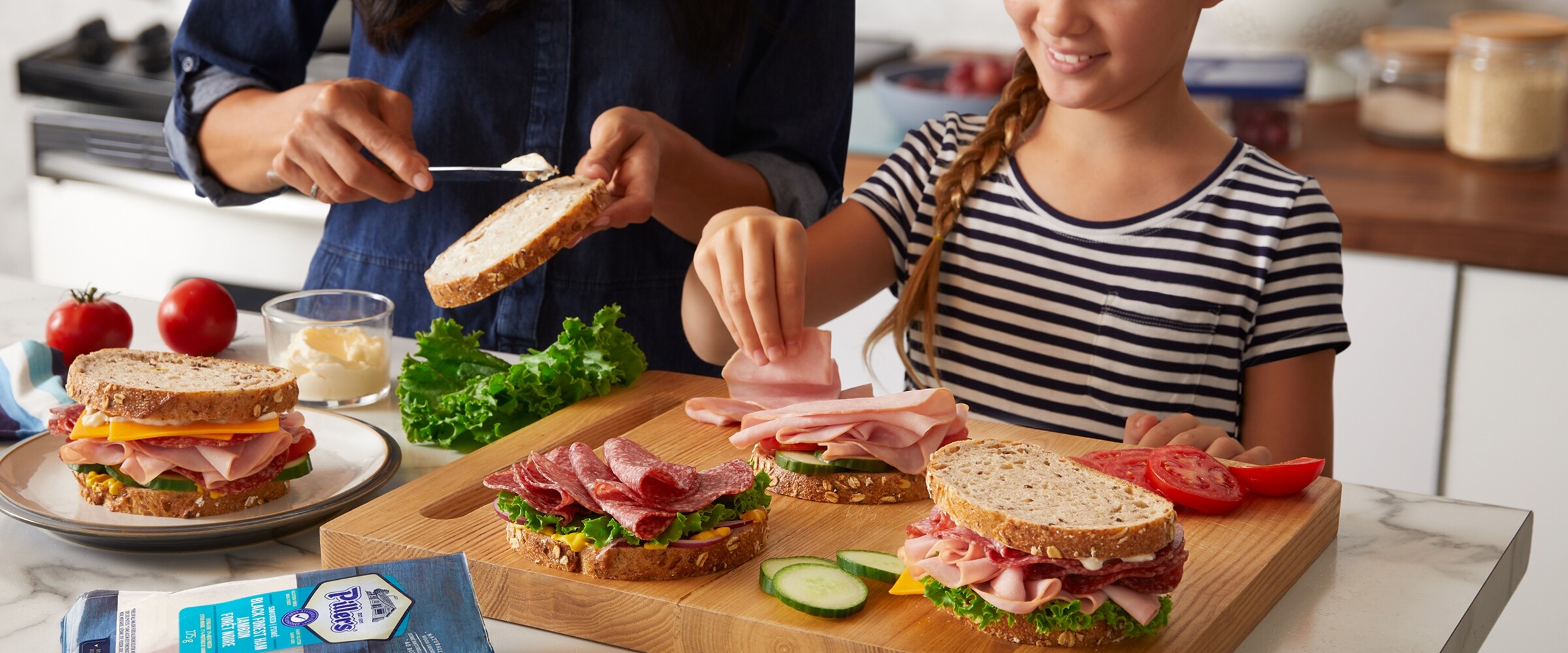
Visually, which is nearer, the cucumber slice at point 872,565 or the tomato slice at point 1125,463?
the cucumber slice at point 872,565

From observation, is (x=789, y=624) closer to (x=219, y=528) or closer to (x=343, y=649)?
(x=343, y=649)

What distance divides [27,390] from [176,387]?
0.43 m

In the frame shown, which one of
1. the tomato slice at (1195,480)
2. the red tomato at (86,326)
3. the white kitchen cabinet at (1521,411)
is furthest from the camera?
the white kitchen cabinet at (1521,411)

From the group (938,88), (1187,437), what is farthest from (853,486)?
(938,88)

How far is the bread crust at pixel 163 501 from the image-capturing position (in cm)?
136

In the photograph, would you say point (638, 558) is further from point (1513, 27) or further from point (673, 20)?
point (1513, 27)

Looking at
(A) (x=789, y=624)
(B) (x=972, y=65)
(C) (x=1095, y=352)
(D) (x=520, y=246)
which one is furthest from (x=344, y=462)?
(B) (x=972, y=65)

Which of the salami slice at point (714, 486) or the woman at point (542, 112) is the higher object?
the woman at point (542, 112)

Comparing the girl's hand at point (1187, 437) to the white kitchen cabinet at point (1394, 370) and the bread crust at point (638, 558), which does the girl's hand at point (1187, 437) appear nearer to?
the bread crust at point (638, 558)

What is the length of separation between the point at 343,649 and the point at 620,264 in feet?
3.59

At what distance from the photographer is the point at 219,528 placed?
1318mm

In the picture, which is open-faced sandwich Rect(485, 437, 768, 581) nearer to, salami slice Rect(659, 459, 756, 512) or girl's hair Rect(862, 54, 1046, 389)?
salami slice Rect(659, 459, 756, 512)

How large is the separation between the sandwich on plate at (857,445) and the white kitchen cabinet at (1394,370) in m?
1.45

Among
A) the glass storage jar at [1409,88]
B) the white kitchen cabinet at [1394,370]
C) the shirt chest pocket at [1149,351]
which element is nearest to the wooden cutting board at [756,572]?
the shirt chest pocket at [1149,351]
